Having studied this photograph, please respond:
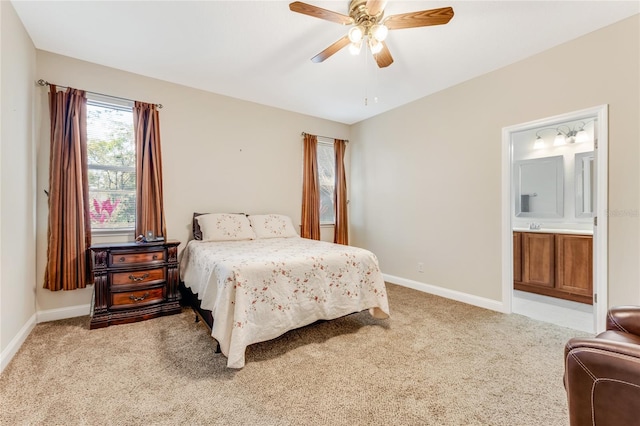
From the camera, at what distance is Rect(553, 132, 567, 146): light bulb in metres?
3.81

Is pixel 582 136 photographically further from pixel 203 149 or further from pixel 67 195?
pixel 67 195

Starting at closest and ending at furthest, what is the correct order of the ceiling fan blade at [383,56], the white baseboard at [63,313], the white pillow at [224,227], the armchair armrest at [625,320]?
the armchair armrest at [625,320] → the ceiling fan blade at [383,56] → the white baseboard at [63,313] → the white pillow at [224,227]

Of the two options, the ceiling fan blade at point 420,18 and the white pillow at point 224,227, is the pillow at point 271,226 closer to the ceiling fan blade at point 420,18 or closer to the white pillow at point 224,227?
the white pillow at point 224,227

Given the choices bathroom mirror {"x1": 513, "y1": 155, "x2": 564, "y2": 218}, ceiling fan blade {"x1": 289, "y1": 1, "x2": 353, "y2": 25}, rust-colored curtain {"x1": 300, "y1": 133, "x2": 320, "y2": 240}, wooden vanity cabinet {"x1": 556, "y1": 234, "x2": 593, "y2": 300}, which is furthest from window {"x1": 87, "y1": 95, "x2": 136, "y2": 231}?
bathroom mirror {"x1": 513, "y1": 155, "x2": 564, "y2": 218}

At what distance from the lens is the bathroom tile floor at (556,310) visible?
106 inches

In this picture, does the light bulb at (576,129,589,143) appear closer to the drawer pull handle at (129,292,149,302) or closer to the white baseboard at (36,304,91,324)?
the drawer pull handle at (129,292,149,302)

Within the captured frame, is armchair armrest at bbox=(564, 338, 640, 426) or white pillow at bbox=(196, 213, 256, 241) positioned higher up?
white pillow at bbox=(196, 213, 256, 241)

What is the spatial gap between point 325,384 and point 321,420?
292 millimetres

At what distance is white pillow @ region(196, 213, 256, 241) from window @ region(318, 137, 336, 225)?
5.14 ft

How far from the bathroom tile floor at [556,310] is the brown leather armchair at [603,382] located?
7.65 ft

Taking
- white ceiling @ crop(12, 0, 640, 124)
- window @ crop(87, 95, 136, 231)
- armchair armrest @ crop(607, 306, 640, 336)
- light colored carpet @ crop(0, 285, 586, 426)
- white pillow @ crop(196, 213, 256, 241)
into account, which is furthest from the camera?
white pillow @ crop(196, 213, 256, 241)

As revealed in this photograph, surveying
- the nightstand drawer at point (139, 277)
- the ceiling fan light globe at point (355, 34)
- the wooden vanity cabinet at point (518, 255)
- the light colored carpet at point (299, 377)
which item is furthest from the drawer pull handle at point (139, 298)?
the wooden vanity cabinet at point (518, 255)

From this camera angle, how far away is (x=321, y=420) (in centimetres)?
140

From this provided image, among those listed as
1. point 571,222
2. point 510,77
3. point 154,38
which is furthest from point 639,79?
point 154,38
